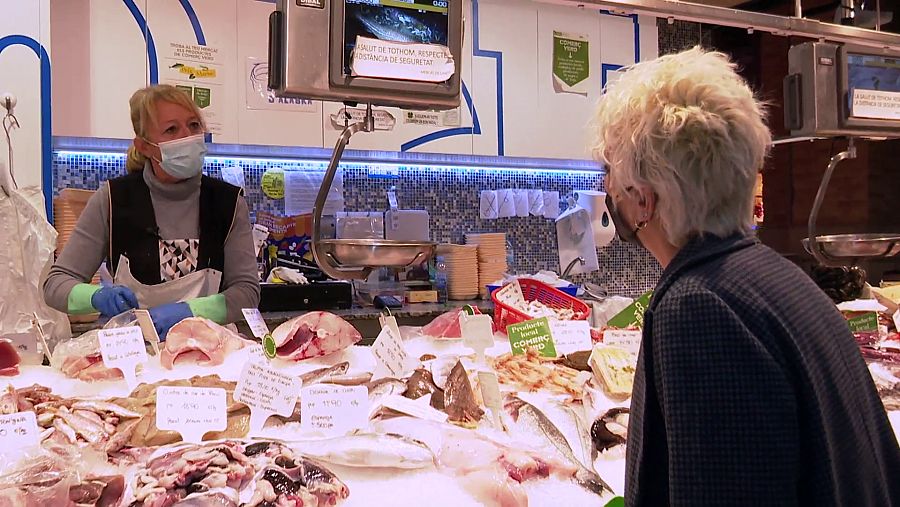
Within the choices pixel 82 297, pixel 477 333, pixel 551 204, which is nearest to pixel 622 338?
pixel 477 333

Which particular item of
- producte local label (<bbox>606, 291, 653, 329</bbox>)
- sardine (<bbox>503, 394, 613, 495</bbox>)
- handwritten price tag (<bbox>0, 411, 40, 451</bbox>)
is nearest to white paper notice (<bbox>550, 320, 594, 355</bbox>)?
producte local label (<bbox>606, 291, 653, 329</bbox>)

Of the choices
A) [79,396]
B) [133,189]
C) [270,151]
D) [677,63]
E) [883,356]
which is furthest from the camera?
[270,151]

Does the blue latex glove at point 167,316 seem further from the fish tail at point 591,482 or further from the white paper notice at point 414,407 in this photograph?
the fish tail at point 591,482

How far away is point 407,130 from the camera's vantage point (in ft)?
15.9

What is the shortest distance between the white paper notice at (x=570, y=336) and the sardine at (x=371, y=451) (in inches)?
35.9

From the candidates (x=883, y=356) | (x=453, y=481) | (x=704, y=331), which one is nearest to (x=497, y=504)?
(x=453, y=481)

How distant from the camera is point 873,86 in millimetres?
2900

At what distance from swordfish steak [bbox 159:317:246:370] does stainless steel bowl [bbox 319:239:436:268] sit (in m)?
0.49

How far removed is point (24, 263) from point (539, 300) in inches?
86.8

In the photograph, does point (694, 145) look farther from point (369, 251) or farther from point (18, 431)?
point (18, 431)

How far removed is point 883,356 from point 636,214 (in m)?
1.56

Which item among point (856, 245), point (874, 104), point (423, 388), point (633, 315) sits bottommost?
point (423, 388)

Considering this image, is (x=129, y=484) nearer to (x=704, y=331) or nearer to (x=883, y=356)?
(x=704, y=331)

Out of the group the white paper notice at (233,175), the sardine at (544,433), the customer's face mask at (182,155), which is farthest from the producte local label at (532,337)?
the white paper notice at (233,175)
